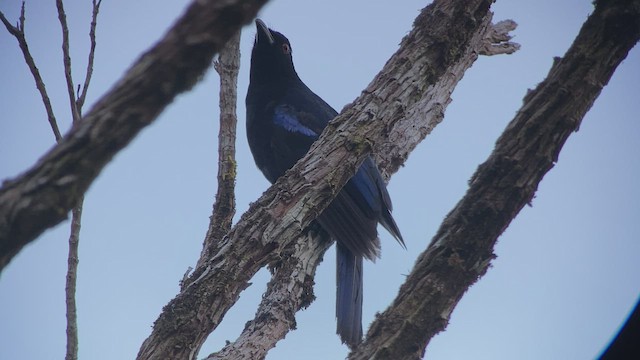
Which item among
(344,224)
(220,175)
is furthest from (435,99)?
(220,175)

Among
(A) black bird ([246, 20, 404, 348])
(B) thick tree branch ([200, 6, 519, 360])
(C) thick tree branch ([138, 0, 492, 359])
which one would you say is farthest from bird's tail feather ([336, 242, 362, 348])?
(C) thick tree branch ([138, 0, 492, 359])

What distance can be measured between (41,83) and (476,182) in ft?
7.36

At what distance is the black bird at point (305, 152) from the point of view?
5512mm

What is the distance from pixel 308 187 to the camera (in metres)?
3.51

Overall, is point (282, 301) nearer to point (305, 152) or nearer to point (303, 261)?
point (303, 261)

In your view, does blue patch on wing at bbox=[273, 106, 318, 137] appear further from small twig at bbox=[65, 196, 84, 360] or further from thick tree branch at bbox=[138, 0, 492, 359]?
small twig at bbox=[65, 196, 84, 360]

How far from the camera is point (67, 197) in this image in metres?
1.78

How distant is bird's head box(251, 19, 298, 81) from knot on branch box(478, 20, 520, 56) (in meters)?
1.87

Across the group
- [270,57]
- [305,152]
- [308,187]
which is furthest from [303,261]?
[270,57]

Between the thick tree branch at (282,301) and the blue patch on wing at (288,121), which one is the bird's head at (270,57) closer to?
the blue patch on wing at (288,121)

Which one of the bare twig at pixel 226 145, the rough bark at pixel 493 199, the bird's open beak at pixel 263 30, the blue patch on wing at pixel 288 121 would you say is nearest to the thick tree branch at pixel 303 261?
the bare twig at pixel 226 145

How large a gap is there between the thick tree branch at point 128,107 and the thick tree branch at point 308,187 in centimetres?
163

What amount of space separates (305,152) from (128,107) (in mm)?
4225

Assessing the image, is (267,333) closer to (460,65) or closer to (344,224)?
(344,224)
